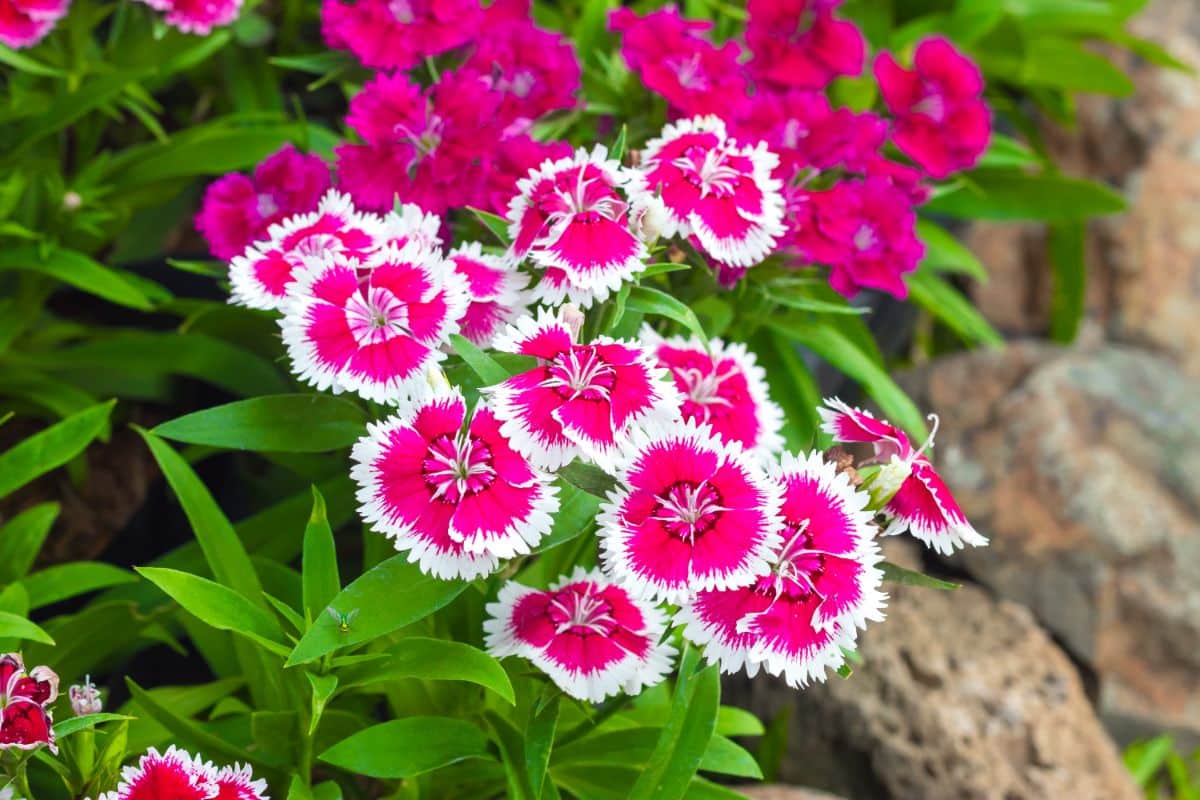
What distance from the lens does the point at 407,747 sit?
112cm

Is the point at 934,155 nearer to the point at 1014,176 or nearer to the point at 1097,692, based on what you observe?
the point at 1014,176

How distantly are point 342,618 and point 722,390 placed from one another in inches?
16.8

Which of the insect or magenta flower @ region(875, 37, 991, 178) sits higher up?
magenta flower @ region(875, 37, 991, 178)

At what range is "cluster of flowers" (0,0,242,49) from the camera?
1.54 meters

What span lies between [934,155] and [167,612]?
1.05 metres

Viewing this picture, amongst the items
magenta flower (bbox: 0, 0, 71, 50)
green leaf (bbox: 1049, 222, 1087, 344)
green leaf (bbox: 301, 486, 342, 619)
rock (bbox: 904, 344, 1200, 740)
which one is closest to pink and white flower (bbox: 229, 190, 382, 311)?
green leaf (bbox: 301, 486, 342, 619)

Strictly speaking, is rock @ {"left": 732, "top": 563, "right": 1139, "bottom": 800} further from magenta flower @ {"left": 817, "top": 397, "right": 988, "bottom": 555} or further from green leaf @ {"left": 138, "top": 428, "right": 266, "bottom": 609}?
green leaf @ {"left": 138, "top": 428, "right": 266, "bottom": 609}

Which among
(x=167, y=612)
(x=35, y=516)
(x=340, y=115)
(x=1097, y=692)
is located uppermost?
(x=340, y=115)

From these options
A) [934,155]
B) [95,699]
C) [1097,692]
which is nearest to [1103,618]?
[1097,692]

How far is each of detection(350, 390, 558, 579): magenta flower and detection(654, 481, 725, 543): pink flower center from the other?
0.09 m

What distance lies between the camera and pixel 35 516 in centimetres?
140

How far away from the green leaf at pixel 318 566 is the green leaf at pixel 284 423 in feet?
0.32

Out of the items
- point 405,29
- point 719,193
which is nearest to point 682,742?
point 719,193

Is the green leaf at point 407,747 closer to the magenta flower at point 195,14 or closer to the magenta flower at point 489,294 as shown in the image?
the magenta flower at point 489,294
